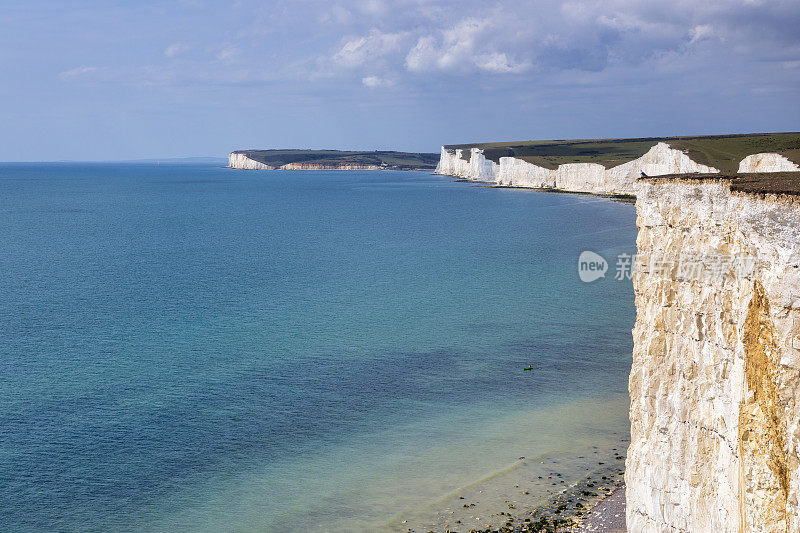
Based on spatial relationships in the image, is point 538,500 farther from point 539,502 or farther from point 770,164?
point 770,164

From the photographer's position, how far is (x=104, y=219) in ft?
383

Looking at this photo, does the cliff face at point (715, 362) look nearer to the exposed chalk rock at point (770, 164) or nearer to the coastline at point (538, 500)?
the coastline at point (538, 500)

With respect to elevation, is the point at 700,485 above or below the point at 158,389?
above

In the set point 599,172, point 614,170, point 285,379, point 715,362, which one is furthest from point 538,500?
point 599,172

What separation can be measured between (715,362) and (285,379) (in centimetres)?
2419

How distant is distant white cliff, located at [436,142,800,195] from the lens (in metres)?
81.4

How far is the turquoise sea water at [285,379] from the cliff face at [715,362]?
9.77 metres

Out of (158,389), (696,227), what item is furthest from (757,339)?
(158,389)

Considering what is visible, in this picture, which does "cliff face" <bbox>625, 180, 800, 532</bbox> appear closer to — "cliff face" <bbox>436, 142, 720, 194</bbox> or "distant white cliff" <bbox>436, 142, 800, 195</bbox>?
"distant white cliff" <bbox>436, 142, 800, 195</bbox>

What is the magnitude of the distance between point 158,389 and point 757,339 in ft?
94.2

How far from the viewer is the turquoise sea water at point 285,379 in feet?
85.0

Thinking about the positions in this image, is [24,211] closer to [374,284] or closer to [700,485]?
[374,284]

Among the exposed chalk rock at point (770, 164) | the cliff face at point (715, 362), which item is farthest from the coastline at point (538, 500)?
the exposed chalk rock at point (770, 164)

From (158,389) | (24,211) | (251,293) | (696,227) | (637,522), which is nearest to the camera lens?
(696,227)
